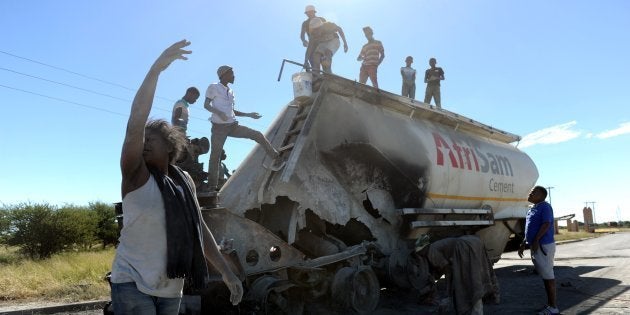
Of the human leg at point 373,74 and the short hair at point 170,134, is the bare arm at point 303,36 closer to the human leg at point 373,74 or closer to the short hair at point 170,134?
the human leg at point 373,74

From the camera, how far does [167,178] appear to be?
246cm

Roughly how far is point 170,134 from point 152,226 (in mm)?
480

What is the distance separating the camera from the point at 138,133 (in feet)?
7.13

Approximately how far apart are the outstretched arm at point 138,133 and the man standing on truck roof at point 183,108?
409cm

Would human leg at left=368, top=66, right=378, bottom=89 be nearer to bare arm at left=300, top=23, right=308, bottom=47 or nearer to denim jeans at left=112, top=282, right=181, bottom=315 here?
bare arm at left=300, top=23, right=308, bottom=47

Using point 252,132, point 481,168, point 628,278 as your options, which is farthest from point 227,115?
point 628,278

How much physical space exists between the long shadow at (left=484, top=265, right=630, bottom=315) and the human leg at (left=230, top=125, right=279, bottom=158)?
328cm

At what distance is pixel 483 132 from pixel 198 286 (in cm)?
898

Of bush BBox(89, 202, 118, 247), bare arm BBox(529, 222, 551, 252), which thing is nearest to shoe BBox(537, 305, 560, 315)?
bare arm BBox(529, 222, 551, 252)

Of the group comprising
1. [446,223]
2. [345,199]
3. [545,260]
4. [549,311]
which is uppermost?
[345,199]

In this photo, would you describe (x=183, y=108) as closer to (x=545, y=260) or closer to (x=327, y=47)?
(x=327, y=47)

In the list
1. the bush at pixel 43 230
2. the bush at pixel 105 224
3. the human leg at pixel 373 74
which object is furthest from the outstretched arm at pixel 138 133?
the bush at pixel 105 224

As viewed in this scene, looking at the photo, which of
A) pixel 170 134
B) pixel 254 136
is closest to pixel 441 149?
pixel 254 136

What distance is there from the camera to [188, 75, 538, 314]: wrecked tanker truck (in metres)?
5.46
